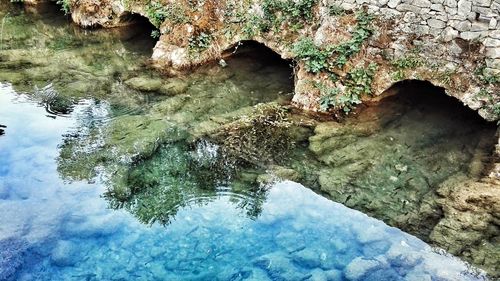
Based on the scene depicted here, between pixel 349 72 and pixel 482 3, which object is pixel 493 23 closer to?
pixel 482 3

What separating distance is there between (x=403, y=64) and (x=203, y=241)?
6.31 metres

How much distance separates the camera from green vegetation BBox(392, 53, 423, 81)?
10961 mm

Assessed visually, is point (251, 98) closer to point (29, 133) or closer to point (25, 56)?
point (29, 133)

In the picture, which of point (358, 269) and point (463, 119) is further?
point (463, 119)

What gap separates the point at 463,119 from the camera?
441 inches

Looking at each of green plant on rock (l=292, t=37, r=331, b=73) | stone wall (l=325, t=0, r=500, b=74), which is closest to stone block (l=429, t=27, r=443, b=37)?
stone wall (l=325, t=0, r=500, b=74)

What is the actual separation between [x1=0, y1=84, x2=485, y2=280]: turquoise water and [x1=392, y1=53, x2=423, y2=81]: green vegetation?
391 cm

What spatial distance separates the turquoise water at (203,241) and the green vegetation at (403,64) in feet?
12.8

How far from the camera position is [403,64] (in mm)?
11078

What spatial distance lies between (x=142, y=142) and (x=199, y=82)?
324 centimetres

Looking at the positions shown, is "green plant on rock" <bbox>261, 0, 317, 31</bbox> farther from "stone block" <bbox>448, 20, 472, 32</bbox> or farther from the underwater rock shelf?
"stone block" <bbox>448, 20, 472, 32</bbox>

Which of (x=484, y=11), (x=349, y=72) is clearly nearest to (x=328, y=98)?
(x=349, y=72)

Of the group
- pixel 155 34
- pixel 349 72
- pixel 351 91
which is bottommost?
pixel 351 91

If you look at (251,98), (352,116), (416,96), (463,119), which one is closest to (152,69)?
(251,98)
